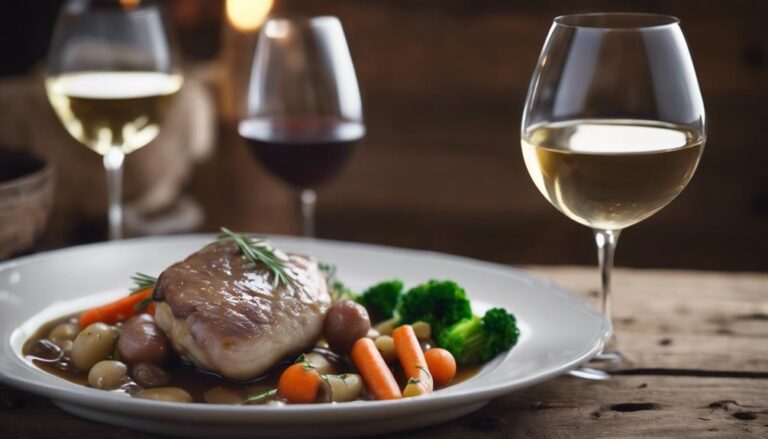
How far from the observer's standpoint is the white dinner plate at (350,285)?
1260 millimetres

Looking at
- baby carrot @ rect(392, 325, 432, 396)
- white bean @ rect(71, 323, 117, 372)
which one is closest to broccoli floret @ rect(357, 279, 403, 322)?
baby carrot @ rect(392, 325, 432, 396)

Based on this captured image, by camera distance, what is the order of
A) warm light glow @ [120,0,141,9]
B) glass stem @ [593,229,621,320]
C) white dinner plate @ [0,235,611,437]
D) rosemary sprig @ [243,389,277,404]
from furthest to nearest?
warm light glow @ [120,0,141,9] < glass stem @ [593,229,621,320] < rosemary sprig @ [243,389,277,404] < white dinner plate @ [0,235,611,437]

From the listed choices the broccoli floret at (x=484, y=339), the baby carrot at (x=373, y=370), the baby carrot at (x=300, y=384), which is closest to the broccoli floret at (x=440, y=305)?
the broccoli floret at (x=484, y=339)

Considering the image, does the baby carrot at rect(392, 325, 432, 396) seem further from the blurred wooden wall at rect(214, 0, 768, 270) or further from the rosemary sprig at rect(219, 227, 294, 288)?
the blurred wooden wall at rect(214, 0, 768, 270)

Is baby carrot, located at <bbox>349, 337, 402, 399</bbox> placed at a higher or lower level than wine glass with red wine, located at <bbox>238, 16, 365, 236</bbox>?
lower

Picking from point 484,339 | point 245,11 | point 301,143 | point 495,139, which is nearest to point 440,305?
point 484,339

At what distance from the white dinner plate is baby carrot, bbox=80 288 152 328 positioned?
0.31 ft

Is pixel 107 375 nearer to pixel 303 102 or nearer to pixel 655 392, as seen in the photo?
pixel 655 392

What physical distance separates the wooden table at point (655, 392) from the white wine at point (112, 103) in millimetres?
877

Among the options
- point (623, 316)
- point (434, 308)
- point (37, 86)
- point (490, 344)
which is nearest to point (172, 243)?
point (434, 308)

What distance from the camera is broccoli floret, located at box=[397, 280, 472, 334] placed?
66.3 inches

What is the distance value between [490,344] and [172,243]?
2.51 ft

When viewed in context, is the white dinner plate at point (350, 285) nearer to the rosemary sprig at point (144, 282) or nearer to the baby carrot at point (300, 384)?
the baby carrot at point (300, 384)

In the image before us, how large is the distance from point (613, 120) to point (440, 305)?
42cm
